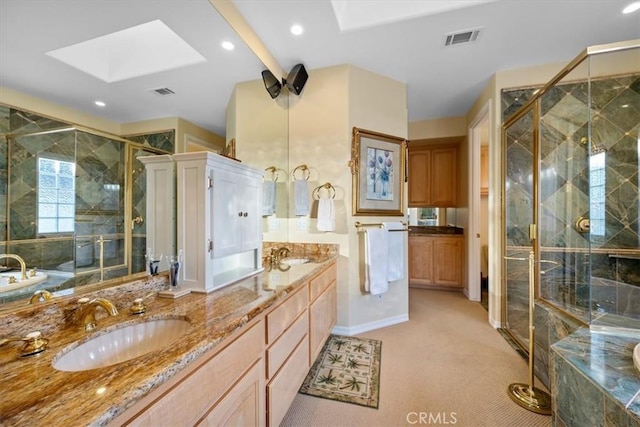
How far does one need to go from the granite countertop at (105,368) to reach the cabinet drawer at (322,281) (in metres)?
0.57

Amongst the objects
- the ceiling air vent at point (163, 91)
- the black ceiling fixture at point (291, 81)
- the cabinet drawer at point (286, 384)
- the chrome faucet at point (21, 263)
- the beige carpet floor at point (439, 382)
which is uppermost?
the black ceiling fixture at point (291, 81)

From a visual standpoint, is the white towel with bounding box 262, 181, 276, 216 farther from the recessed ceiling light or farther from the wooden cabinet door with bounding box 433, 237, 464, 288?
the recessed ceiling light

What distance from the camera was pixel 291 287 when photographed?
144 cm

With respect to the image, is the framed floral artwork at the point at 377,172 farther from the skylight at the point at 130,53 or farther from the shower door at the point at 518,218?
the skylight at the point at 130,53

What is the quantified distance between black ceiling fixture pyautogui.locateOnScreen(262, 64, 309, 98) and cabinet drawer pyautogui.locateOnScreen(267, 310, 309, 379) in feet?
6.24

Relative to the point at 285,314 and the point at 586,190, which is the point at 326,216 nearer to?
the point at 285,314

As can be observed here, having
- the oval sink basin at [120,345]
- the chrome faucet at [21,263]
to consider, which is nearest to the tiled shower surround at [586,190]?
the oval sink basin at [120,345]

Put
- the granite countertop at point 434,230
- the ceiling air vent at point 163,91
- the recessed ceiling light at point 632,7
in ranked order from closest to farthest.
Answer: the ceiling air vent at point 163,91, the recessed ceiling light at point 632,7, the granite countertop at point 434,230

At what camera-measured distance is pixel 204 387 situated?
31.5 inches

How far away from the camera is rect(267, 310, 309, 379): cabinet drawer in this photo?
4.07 feet

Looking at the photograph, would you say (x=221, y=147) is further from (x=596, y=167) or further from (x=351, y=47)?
(x=596, y=167)

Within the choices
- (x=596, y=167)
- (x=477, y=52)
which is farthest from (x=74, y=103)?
(x=596, y=167)

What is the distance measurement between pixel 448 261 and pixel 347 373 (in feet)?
9.20

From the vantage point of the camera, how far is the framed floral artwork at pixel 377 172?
2605 mm
